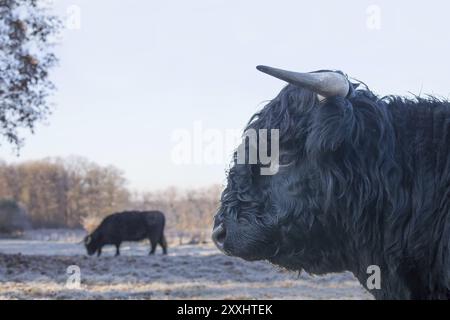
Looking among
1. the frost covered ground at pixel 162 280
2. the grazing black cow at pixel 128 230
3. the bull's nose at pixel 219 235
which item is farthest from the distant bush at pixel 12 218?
the bull's nose at pixel 219 235

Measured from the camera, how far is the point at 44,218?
34.0m

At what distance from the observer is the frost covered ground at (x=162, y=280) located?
11.5 m

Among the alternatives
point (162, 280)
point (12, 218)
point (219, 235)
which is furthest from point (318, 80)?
point (12, 218)

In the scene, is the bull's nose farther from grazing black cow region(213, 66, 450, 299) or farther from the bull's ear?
the bull's ear

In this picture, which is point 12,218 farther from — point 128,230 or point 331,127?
point 331,127

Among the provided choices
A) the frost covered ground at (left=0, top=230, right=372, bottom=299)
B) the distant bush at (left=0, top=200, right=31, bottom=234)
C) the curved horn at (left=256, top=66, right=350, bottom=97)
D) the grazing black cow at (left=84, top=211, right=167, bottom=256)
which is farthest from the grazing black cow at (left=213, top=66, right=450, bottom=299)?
the distant bush at (left=0, top=200, right=31, bottom=234)

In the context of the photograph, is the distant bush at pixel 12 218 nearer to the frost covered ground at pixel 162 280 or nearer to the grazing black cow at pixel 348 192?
the frost covered ground at pixel 162 280

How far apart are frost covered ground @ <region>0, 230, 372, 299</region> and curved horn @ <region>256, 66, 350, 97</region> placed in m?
8.35

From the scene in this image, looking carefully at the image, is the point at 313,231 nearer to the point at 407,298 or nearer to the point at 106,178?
the point at 407,298

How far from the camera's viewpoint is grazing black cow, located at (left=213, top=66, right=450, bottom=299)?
1508mm

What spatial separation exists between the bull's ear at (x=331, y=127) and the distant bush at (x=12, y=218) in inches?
1354

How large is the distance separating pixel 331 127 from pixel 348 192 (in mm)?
166
